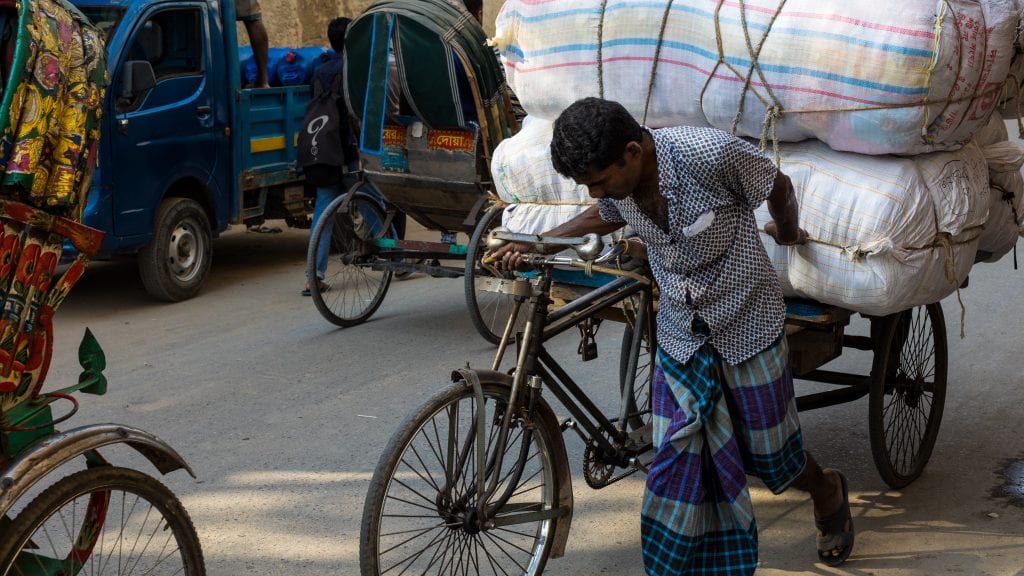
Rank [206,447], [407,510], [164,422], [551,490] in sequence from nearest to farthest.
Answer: [551,490]
[407,510]
[206,447]
[164,422]

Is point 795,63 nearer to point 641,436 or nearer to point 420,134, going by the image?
point 641,436

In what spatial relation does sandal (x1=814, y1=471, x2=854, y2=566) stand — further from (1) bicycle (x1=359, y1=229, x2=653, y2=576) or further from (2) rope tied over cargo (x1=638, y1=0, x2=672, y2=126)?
(2) rope tied over cargo (x1=638, y1=0, x2=672, y2=126)

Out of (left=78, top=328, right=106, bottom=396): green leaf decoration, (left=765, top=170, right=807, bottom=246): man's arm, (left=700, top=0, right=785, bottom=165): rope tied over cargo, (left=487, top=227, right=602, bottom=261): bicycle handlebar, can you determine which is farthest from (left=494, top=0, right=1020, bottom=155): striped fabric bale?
(left=78, top=328, right=106, bottom=396): green leaf decoration

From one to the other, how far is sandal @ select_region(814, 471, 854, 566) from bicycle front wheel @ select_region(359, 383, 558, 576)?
88cm

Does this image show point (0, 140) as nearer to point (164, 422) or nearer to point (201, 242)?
point (164, 422)

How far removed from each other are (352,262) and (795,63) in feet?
12.4

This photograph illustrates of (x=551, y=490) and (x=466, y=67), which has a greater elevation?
(x=466, y=67)

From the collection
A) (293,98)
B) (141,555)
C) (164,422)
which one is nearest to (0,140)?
(141,555)

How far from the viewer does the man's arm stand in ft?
9.84

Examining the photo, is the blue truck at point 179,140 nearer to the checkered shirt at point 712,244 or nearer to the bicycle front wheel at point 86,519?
the bicycle front wheel at point 86,519

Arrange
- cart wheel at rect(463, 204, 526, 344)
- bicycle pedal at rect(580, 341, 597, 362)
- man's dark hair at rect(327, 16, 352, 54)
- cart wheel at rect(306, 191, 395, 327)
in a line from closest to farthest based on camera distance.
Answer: bicycle pedal at rect(580, 341, 597, 362) → cart wheel at rect(463, 204, 526, 344) → cart wheel at rect(306, 191, 395, 327) → man's dark hair at rect(327, 16, 352, 54)

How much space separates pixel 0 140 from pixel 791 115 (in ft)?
7.64

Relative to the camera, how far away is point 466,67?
248 inches

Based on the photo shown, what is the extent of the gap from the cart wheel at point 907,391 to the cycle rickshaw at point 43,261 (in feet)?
8.02
